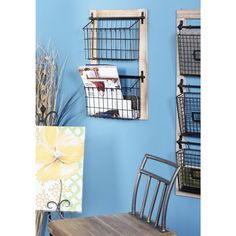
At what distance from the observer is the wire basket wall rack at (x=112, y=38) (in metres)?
2.96

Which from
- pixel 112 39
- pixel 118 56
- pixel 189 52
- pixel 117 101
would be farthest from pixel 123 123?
pixel 189 52

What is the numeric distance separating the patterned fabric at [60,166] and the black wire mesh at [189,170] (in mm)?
539

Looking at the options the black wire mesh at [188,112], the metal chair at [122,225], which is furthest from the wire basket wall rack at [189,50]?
the metal chair at [122,225]

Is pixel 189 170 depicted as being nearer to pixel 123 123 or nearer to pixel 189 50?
pixel 123 123

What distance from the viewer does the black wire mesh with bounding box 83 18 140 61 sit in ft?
9.73

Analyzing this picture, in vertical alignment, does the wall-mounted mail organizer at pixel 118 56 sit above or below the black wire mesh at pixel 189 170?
above

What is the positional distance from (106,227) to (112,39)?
46.7 inches

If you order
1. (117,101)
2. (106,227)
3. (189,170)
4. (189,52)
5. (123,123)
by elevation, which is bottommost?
(106,227)

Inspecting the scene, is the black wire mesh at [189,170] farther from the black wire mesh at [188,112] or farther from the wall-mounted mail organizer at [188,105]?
the black wire mesh at [188,112]

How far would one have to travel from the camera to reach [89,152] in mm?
3170

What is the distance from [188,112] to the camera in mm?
2758

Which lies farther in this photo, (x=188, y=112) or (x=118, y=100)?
(x=118, y=100)
